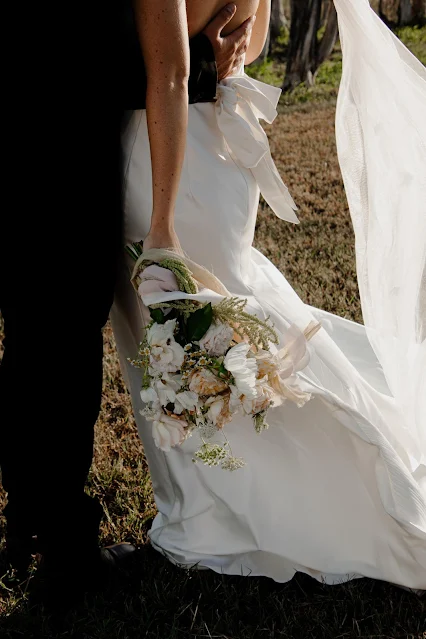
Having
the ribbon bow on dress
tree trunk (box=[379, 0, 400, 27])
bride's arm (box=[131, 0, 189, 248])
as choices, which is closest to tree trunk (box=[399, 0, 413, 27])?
tree trunk (box=[379, 0, 400, 27])

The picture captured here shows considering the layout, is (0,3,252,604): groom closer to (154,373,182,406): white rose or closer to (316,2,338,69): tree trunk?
(154,373,182,406): white rose

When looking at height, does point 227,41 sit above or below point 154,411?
above

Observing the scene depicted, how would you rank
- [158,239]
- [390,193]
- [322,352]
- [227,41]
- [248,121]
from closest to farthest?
[158,239] → [227,41] → [248,121] → [322,352] → [390,193]

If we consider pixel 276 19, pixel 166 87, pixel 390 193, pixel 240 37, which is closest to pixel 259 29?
pixel 240 37

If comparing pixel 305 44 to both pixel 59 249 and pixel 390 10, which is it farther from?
pixel 59 249

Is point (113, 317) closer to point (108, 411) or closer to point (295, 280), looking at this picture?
point (108, 411)

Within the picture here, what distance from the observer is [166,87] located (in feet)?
6.20

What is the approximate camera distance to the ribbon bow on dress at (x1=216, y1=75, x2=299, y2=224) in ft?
7.48

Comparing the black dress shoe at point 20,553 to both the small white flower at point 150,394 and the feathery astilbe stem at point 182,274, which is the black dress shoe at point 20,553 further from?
the feathery astilbe stem at point 182,274

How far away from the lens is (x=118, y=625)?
7.54ft

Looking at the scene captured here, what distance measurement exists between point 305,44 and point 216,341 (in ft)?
38.9

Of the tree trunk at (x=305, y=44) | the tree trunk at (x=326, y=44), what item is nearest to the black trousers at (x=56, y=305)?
the tree trunk at (x=305, y=44)

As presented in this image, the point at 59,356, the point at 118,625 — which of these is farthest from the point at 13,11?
the point at 118,625

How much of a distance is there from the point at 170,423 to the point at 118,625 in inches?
30.3
